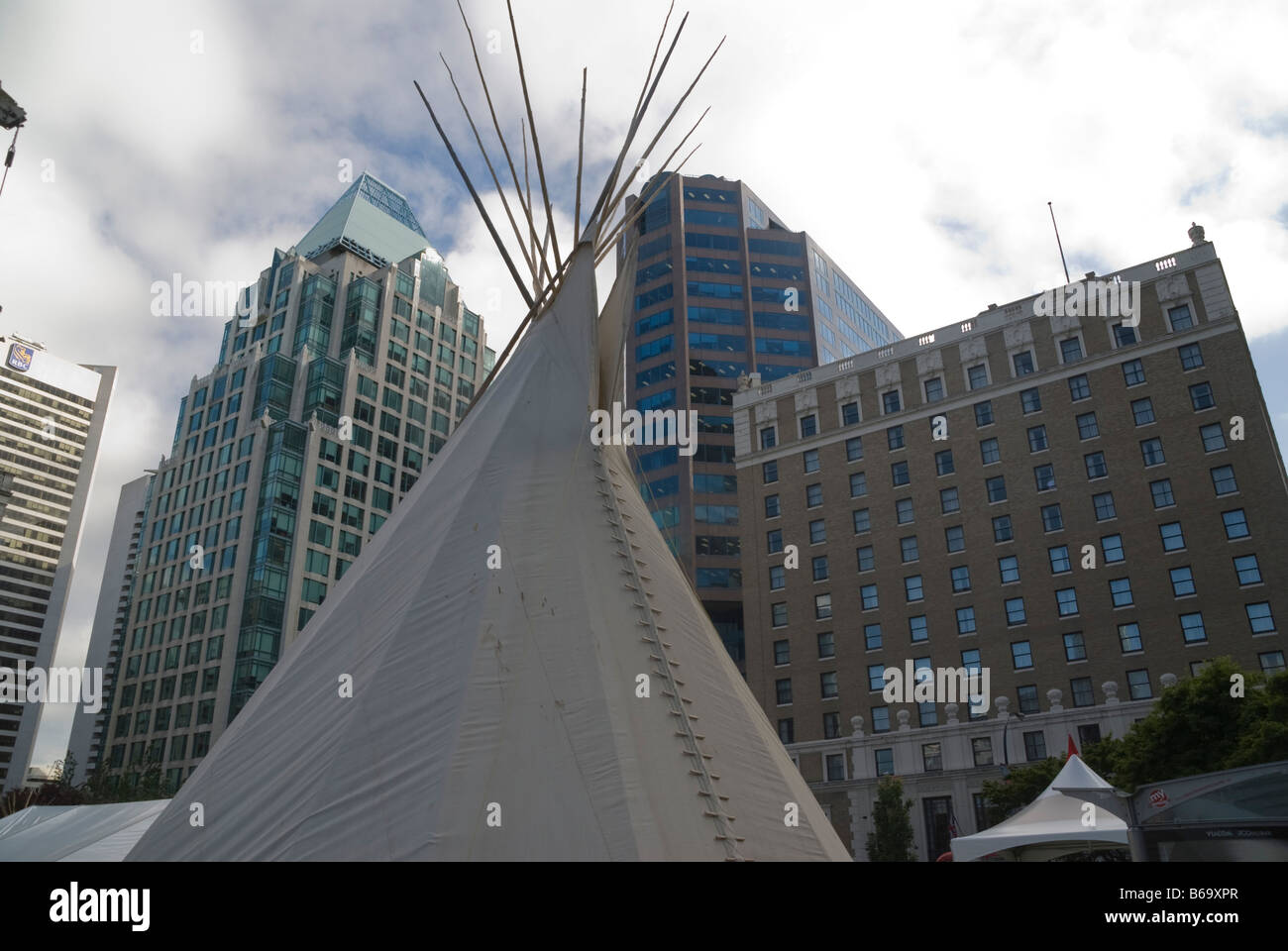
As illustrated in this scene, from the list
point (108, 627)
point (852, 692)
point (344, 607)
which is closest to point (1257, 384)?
point (852, 692)

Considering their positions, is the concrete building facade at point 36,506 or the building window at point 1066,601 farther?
the concrete building facade at point 36,506

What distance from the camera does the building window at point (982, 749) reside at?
4666cm

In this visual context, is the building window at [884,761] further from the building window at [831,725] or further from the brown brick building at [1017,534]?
the building window at [831,725]

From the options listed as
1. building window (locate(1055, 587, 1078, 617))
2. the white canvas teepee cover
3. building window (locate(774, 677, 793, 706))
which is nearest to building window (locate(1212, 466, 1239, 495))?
building window (locate(1055, 587, 1078, 617))

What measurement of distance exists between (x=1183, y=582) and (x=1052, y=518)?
289 inches

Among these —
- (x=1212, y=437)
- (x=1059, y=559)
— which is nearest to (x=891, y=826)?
(x=1059, y=559)

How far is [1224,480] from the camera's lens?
1809 inches

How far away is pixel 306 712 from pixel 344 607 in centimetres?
159

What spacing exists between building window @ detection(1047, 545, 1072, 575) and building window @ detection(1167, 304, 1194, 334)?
14.0 metres

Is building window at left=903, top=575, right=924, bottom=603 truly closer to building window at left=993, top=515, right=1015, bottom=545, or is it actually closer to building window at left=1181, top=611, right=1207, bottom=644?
building window at left=993, top=515, right=1015, bottom=545

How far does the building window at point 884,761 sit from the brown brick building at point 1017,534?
12 cm
